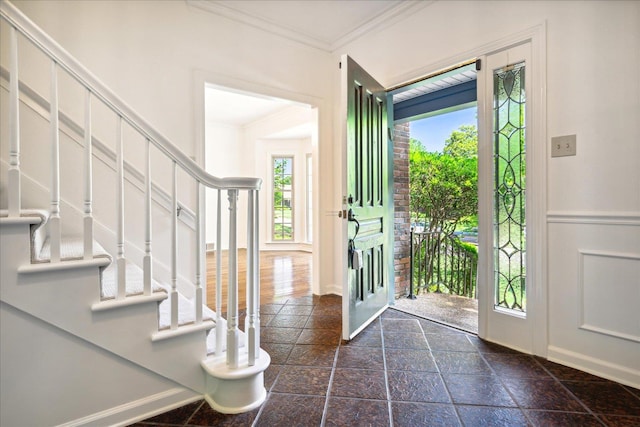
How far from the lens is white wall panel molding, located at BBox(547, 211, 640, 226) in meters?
1.75

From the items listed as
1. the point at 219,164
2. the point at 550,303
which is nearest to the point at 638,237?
the point at 550,303

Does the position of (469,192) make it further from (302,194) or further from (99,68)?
(99,68)

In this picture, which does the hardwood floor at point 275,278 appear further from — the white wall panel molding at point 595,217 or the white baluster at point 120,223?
the white wall panel molding at point 595,217

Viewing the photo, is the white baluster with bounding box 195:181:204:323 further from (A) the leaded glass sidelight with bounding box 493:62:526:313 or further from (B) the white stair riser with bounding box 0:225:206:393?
(A) the leaded glass sidelight with bounding box 493:62:526:313

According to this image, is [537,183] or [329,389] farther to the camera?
[537,183]

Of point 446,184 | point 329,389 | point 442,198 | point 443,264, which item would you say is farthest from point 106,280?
point 446,184

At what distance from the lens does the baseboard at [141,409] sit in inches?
54.2

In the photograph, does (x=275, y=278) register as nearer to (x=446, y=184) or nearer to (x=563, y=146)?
(x=446, y=184)

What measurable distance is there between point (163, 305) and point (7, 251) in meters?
0.79

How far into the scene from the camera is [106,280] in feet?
5.45

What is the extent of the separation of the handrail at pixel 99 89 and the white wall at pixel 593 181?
1873mm

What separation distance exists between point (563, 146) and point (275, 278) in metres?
3.34

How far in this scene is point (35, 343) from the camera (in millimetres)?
1269

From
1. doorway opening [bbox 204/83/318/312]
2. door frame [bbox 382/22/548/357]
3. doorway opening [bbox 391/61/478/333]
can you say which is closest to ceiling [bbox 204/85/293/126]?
doorway opening [bbox 204/83/318/312]
